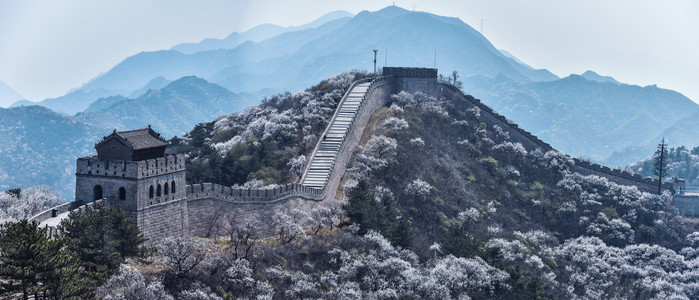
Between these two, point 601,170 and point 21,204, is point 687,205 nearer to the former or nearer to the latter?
point 601,170

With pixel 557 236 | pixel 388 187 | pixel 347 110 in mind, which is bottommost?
pixel 557 236

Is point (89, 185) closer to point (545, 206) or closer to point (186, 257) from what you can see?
point (186, 257)

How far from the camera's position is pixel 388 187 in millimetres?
81125

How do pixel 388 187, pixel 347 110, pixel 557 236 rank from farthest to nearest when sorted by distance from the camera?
pixel 347 110 < pixel 557 236 < pixel 388 187

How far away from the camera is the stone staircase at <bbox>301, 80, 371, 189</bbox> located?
74125 millimetres

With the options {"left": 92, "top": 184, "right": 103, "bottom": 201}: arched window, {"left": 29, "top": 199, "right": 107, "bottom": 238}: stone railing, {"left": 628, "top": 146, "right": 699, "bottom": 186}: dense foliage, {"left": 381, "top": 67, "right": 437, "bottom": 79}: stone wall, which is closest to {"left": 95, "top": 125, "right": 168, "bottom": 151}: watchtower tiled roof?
{"left": 92, "top": 184, "right": 103, "bottom": 201}: arched window

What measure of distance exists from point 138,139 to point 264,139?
39.0 metres

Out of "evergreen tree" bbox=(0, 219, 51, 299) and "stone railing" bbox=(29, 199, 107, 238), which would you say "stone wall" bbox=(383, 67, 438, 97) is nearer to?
"stone railing" bbox=(29, 199, 107, 238)

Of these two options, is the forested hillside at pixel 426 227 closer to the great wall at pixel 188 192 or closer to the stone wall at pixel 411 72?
the great wall at pixel 188 192

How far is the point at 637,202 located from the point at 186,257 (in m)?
69.9

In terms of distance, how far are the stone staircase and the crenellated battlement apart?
24.4m

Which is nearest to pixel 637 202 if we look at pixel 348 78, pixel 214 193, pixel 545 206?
pixel 545 206

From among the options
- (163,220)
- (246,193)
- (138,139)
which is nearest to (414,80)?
(246,193)

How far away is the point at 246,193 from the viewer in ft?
188
